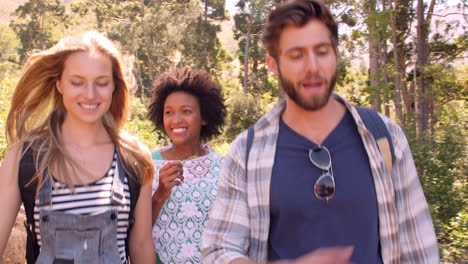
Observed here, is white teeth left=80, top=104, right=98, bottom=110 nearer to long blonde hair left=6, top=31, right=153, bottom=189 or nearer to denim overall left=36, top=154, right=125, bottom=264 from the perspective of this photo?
long blonde hair left=6, top=31, right=153, bottom=189

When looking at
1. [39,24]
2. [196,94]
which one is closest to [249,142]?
[196,94]

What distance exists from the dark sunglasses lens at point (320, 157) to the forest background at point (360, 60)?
1.02m

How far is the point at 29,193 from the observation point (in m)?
2.02

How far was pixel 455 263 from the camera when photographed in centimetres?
525

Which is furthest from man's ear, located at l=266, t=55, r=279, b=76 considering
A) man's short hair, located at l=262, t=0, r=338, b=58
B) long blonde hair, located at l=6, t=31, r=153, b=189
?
long blonde hair, located at l=6, t=31, r=153, b=189

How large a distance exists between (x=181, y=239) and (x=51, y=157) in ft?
2.99

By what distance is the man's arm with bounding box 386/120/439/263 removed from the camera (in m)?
1.62

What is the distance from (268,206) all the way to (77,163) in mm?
1008

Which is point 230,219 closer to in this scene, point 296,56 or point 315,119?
point 315,119

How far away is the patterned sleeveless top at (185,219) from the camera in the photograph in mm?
2639

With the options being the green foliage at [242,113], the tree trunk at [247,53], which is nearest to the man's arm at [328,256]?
the green foliage at [242,113]

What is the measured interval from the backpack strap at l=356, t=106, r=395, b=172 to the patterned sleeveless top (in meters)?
1.29

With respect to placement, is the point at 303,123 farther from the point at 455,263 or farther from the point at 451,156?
the point at 451,156

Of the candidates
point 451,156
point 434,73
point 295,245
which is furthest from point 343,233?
point 434,73
